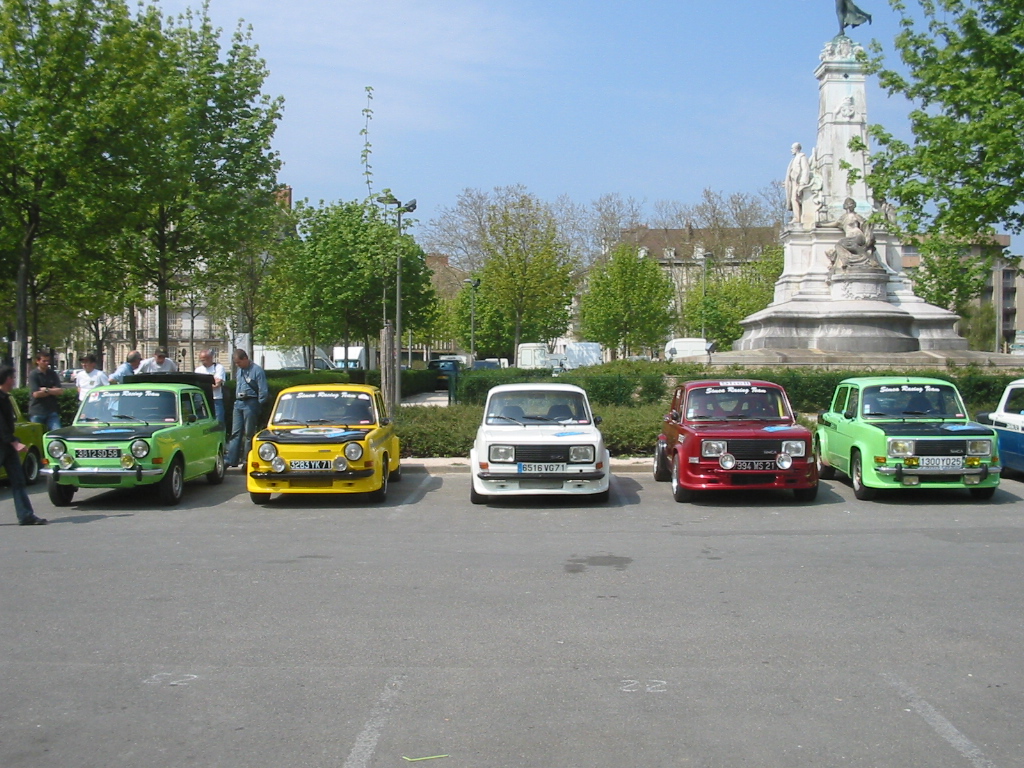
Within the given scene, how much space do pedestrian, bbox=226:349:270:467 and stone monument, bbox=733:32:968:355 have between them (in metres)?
21.2

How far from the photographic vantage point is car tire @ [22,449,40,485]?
14547 mm

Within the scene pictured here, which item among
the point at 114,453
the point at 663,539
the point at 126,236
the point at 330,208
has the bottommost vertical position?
the point at 663,539

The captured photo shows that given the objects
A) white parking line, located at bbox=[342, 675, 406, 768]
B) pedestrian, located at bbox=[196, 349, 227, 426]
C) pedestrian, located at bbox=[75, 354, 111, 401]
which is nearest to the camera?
white parking line, located at bbox=[342, 675, 406, 768]

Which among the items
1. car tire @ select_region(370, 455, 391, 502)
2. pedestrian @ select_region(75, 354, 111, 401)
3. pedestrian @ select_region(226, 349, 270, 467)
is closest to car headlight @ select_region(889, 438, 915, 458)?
car tire @ select_region(370, 455, 391, 502)

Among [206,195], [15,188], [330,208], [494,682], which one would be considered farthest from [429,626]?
[330,208]

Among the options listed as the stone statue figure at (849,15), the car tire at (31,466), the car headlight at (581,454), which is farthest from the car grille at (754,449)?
the stone statue figure at (849,15)

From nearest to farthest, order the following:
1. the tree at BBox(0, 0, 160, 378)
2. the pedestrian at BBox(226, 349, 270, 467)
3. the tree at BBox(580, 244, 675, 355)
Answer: the pedestrian at BBox(226, 349, 270, 467) → the tree at BBox(0, 0, 160, 378) → the tree at BBox(580, 244, 675, 355)

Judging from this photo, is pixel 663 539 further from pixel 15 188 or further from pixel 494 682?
pixel 15 188

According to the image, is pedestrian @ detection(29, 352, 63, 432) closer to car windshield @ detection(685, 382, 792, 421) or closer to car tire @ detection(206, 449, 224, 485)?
car tire @ detection(206, 449, 224, 485)

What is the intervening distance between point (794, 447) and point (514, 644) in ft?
23.2

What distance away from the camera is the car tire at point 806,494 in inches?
496

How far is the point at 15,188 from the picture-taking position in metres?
19.7

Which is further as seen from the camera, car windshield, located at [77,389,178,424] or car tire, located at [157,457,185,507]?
car windshield, located at [77,389,178,424]

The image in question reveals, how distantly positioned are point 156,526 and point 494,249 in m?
36.4
